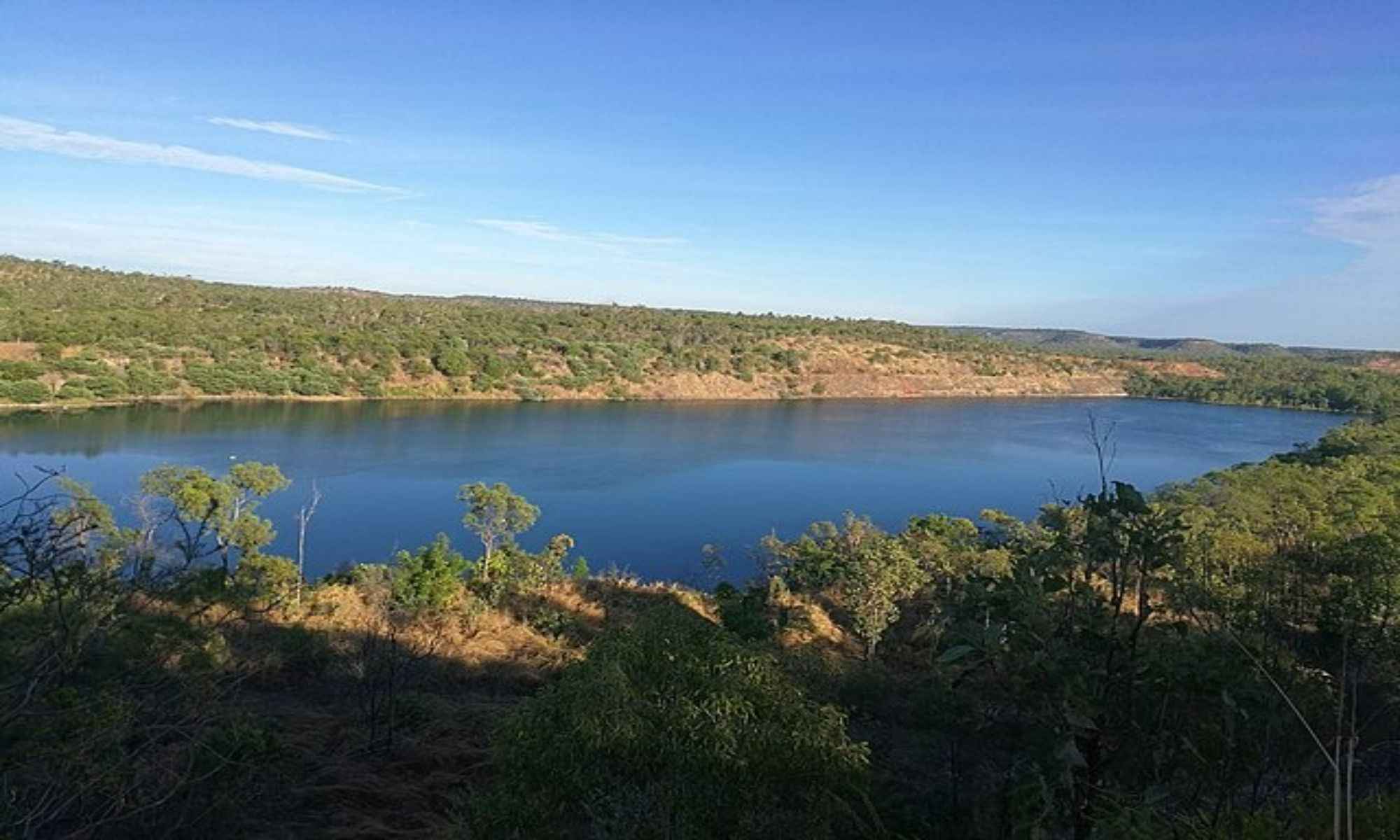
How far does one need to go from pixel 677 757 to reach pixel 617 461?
3827cm

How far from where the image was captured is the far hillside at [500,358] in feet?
154

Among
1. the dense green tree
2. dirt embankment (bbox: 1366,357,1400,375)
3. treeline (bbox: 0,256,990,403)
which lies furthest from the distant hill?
the dense green tree

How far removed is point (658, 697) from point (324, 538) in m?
25.9

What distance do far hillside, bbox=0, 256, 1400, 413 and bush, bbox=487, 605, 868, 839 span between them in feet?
157

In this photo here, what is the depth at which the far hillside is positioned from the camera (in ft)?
154

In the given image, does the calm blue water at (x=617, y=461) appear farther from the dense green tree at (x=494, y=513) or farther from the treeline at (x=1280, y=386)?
the treeline at (x=1280, y=386)

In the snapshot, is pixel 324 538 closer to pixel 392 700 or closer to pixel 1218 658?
pixel 392 700

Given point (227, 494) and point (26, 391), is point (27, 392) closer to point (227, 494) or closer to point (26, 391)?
point (26, 391)

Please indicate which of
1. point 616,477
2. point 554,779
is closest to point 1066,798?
point 554,779

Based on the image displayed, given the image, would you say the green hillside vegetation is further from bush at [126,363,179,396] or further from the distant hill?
the distant hill

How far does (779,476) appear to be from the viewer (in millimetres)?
41594

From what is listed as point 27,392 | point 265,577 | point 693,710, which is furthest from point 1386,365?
point 693,710

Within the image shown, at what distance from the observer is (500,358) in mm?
61656

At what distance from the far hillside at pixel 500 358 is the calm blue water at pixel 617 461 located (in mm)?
2705
